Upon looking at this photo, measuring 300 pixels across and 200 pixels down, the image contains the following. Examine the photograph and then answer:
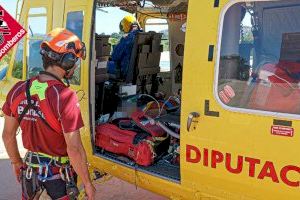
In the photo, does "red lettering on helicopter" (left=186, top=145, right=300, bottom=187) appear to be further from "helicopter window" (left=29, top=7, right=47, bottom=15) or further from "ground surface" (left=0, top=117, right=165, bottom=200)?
"helicopter window" (left=29, top=7, right=47, bottom=15)

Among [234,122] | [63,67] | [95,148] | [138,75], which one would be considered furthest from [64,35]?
[138,75]

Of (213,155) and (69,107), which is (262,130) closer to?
(213,155)

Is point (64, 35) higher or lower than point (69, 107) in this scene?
higher

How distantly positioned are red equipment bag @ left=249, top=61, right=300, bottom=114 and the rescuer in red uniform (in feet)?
3.81

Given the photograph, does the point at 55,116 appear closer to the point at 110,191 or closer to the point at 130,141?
the point at 130,141

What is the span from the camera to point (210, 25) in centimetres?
274

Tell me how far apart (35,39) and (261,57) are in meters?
2.87

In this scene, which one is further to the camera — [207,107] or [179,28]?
[179,28]

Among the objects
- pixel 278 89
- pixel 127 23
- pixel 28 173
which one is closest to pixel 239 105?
pixel 278 89

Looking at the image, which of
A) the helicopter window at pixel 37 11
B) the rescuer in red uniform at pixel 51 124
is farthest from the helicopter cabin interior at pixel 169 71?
the rescuer in red uniform at pixel 51 124

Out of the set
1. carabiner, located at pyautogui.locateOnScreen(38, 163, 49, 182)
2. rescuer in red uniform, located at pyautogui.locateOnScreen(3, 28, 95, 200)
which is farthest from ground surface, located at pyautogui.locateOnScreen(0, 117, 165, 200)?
carabiner, located at pyautogui.locateOnScreen(38, 163, 49, 182)

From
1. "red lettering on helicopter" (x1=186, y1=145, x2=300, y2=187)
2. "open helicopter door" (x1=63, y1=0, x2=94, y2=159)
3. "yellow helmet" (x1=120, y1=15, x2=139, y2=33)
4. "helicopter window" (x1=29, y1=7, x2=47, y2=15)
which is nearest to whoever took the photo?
"red lettering on helicopter" (x1=186, y1=145, x2=300, y2=187)

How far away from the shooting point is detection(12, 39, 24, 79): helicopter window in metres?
4.91

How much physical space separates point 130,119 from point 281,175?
1.98 m
